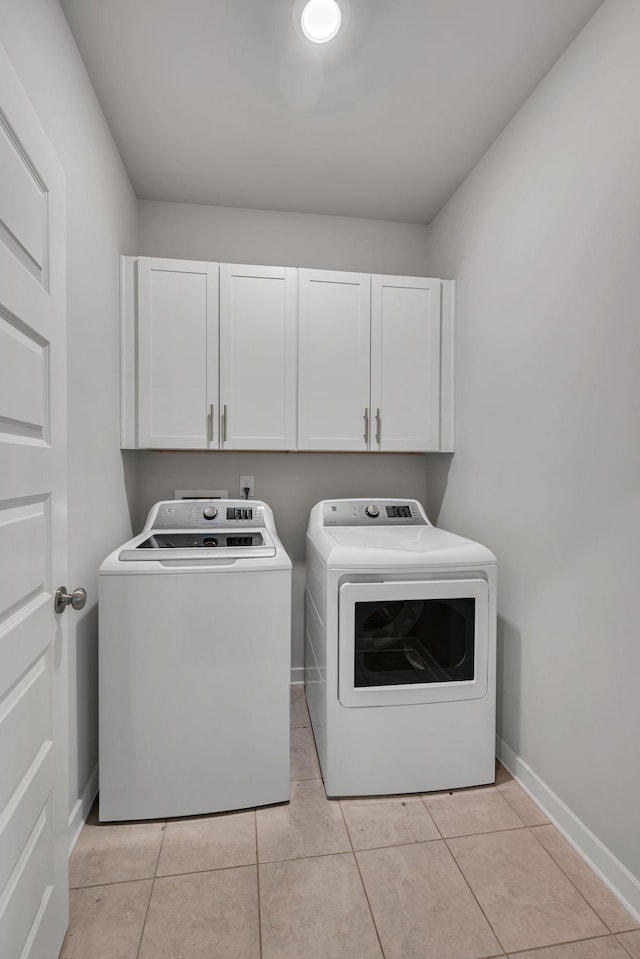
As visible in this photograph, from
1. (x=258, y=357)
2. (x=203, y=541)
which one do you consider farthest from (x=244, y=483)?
(x=258, y=357)

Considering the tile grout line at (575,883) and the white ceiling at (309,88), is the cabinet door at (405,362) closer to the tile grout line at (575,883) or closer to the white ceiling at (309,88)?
the white ceiling at (309,88)

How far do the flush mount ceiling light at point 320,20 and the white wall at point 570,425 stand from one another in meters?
0.78

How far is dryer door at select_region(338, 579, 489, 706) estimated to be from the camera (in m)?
1.70

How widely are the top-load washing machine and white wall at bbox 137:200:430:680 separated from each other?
31.9 inches

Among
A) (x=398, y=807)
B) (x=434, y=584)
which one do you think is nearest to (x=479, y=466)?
(x=434, y=584)

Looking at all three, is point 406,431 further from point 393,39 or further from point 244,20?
point 244,20

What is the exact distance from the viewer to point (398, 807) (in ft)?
5.54

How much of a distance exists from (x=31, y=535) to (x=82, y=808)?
1.19 m

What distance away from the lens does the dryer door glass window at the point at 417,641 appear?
1.74 m

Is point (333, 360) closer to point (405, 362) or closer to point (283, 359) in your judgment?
point (283, 359)

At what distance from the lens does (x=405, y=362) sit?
237 cm

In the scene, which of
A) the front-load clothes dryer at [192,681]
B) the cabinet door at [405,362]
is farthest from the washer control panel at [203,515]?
the cabinet door at [405,362]

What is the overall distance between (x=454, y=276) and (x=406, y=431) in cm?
82

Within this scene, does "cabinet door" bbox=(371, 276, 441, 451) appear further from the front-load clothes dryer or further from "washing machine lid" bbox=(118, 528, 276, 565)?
the front-load clothes dryer
